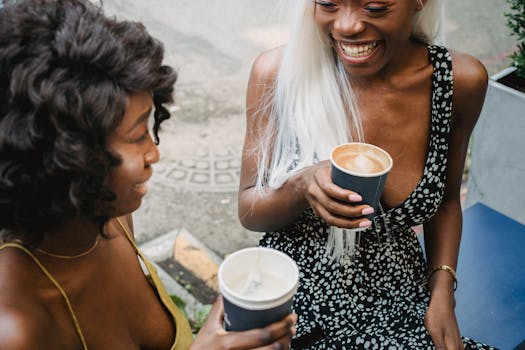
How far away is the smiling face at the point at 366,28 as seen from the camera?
210cm

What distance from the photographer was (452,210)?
8.48 feet

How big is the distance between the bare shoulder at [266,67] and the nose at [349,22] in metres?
0.38

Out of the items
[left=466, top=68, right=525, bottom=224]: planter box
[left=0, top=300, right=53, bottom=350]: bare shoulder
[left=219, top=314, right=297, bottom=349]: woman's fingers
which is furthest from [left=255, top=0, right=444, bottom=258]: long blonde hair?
[left=466, top=68, right=525, bottom=224]: planter box

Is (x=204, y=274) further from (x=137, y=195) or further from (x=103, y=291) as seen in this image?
(x=137, y=195)

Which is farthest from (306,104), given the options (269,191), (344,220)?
(344,220)

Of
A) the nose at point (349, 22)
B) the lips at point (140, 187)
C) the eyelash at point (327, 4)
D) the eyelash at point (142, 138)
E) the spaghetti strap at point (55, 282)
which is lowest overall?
the spaghetti strap at point (55, 282)

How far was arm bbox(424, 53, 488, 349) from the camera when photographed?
227 cm

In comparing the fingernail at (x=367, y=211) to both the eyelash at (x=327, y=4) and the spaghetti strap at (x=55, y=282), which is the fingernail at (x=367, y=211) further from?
the spaghetti strap at (x=55, y=282)

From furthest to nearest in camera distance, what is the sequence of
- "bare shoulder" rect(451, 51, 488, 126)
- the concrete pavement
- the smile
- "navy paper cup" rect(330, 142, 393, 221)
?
the concrete pavement < "bare shoulder" rect(451, 51, 488, 126) < the smile < "navy paper cup" rect(330, 142, 393, 221)

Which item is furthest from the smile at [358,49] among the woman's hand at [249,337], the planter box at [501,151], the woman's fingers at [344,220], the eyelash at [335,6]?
the planter box at [501,151]

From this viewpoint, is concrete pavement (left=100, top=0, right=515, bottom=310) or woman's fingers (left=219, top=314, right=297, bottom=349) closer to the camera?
woman's fingers (left=219, top=314, right=297, bottom=349)

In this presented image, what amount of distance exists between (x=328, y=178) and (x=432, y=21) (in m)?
1.00

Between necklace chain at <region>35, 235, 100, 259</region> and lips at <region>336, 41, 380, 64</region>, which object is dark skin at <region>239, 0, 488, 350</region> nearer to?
lips at <region>336, 41, 380, 64</region>

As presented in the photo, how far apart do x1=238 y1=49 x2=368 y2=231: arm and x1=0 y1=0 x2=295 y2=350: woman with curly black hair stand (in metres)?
0.54
